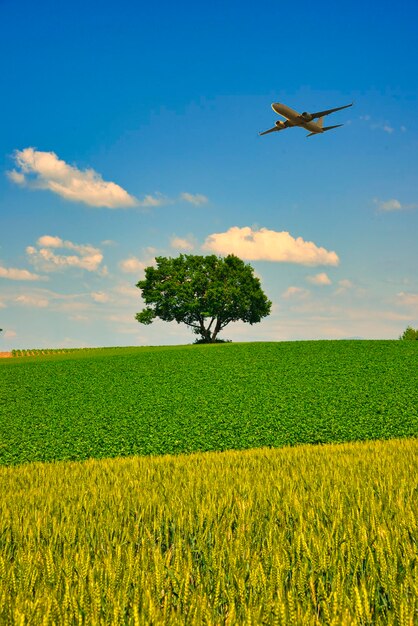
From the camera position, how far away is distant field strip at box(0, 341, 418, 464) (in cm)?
1452

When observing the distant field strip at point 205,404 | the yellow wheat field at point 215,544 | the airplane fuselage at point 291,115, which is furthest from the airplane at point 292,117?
the yellow wheat field at point 215,544

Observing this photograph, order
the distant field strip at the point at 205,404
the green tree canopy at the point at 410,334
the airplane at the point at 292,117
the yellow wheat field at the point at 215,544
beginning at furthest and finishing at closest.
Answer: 1. the green tree canopy at the point at 410,334
2. the airplane at the point at 292,117
3. the distant field strip at the point at 205,404
4. the yellow wheat field at the point at 215,544

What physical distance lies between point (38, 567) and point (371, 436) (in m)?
13.2

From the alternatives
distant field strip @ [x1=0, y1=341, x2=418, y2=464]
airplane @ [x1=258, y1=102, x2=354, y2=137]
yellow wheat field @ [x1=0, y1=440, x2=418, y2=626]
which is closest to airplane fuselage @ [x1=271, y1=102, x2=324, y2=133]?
airplane @ [x1=258, y1=102, x2=354, y2=137]

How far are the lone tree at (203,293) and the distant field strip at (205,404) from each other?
30374mm

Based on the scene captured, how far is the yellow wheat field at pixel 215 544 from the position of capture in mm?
2805

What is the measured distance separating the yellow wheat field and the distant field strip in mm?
5607

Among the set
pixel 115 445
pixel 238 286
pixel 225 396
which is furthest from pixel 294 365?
pixel 238 286

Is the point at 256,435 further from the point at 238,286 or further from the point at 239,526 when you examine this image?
the point at 238,286

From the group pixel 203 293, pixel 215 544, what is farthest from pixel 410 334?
pixel 215 544

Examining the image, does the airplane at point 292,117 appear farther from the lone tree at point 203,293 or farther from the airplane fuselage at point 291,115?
the lone tree at point 203,293

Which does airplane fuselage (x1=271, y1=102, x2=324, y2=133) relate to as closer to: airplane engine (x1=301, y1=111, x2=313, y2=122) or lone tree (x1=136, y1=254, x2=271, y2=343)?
airplane engine (x1=301, y1=111, x2=313, y2=122)

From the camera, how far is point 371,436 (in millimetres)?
15336

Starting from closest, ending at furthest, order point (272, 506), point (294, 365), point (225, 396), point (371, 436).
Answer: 1. point (272, 506)
2. point (371, 436)
3. point (225, 396)
4. point (294, 365)
